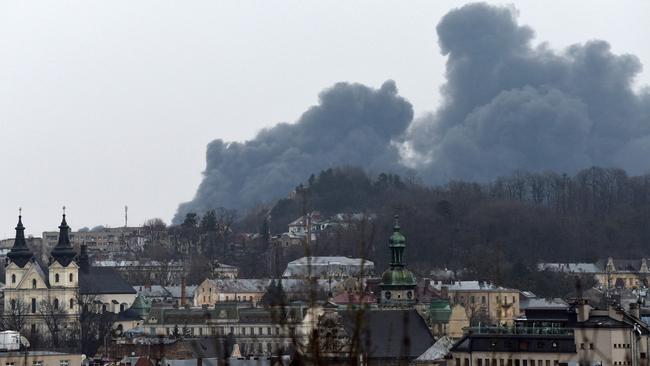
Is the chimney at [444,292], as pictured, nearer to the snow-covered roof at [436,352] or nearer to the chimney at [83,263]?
the chimney at [83,263]

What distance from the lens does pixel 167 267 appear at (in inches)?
6147

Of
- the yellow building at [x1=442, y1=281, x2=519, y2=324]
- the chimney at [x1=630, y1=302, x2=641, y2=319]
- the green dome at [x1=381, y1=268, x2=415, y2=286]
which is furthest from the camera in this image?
the yellow building at [x1=442, y1=281, x2=519, y2=324]

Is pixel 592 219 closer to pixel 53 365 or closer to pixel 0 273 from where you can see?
pixel 0 273

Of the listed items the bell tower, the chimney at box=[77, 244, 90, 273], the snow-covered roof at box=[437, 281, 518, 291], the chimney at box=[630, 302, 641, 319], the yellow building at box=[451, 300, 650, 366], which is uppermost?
the chimney at box=[77, 244, 90, 273]

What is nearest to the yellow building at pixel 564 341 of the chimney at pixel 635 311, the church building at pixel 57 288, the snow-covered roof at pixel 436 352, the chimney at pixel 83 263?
the chimney at pixel 635 311

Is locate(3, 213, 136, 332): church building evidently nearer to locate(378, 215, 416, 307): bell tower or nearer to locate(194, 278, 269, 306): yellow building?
locate(194, 278, 269, 306): yellow building

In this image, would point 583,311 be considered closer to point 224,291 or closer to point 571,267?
point 224,291

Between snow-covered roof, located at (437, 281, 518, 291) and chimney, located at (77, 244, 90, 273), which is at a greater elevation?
chimney, located at (77, 244, 90, 273)

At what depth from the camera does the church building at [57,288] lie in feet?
380

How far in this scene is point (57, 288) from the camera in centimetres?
11894

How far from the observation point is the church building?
11588 centimetres

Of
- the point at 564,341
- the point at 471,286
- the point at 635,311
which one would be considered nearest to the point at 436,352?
the point at 635,311

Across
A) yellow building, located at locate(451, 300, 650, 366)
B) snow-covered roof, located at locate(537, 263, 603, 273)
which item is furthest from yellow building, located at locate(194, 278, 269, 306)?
yellow building, located at locate(451, 300, 650, 366)

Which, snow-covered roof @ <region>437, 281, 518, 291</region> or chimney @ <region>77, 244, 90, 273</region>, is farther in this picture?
chimney @ <region>77, 244, 90, 273</region>
